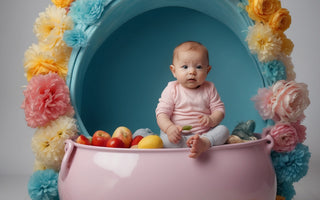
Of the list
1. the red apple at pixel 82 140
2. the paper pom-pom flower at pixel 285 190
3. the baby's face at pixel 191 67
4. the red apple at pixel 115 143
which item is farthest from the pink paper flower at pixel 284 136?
the red apple at pixel 82 140

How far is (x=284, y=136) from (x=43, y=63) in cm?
123

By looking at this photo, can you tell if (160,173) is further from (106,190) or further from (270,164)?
(270,164)

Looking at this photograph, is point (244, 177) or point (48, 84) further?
point (48, 84)

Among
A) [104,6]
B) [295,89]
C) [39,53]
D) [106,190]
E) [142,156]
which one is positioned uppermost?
[104,6]

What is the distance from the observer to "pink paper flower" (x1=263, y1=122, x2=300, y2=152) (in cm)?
234

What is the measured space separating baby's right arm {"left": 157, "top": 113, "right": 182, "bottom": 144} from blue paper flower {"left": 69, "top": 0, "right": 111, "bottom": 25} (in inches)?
23.7

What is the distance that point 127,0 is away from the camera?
2.54 meters

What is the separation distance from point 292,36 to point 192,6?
1089 millimetres

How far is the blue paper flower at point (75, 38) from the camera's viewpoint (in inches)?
94.3

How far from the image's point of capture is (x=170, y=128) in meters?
2.19

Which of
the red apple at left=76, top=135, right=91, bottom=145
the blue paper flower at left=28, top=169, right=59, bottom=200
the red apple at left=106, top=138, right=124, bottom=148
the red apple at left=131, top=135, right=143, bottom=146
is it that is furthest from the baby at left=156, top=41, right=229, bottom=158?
the blue paper flower at left=28, top=169, right=59, bottom=200

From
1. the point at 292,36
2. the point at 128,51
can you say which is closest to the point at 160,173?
the point at 128,51

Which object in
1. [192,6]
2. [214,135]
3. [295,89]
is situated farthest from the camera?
[192,6]

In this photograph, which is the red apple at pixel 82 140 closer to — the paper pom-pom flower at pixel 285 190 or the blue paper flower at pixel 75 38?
the blue paper flower at pixel 75 38
